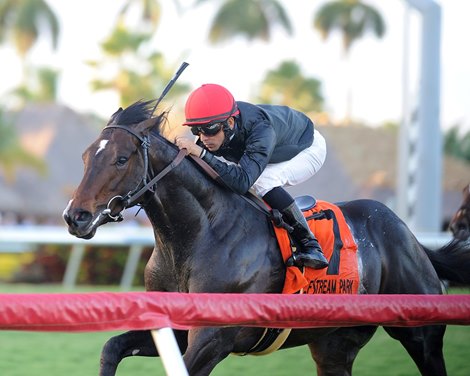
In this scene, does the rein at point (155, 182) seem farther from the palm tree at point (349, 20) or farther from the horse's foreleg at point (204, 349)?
the palm tree at point (349, 20)

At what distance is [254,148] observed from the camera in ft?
13.3

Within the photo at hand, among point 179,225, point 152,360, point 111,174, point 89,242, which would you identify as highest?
point 111,174

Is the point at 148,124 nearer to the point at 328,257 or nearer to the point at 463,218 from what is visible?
the point at 328,257

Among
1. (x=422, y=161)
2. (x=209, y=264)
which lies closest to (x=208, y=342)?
(x=209, y=264)

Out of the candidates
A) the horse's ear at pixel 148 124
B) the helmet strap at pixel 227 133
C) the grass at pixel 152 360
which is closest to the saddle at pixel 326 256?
the helmet strap at pixel 227 133

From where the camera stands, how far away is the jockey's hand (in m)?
4.06

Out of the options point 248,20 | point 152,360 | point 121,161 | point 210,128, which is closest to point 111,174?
point 121,161

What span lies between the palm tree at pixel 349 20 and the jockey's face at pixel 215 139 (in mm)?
47870

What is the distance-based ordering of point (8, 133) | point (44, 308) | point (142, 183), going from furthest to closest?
point (8, 133)
point (142, 183)
point (44, 308)

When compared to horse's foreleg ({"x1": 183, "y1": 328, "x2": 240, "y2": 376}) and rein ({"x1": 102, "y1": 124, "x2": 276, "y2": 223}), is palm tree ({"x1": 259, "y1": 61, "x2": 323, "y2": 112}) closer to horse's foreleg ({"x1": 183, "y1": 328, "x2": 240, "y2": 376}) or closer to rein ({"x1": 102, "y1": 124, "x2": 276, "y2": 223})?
rein ({"x1": 102, "y1": 124, "x2": 276, "y2": 223})

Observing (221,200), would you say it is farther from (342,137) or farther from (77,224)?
(342,137)

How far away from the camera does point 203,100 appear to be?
4.07 m

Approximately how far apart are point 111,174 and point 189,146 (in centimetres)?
45

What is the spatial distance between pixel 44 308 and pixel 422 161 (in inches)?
362
